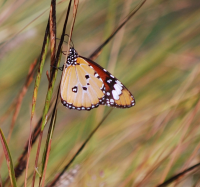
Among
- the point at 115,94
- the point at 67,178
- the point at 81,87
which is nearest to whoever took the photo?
the point at 67,178

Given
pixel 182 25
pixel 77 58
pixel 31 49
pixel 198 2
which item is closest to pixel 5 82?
pixel 31 49

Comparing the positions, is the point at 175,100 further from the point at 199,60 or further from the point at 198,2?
the point at 198,2

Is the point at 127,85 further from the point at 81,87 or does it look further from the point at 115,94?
the point at 81,87

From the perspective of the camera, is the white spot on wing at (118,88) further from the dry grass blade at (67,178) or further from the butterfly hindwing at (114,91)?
the dry grass blade at (67,178)

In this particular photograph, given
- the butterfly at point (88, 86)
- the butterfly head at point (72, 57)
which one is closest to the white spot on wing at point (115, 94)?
the butterfly at point (88, 86)

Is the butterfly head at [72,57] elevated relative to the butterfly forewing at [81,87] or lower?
elevated

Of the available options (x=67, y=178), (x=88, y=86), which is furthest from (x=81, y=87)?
(x=67, y=178)

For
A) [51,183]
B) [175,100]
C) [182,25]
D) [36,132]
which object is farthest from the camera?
[182,25]
